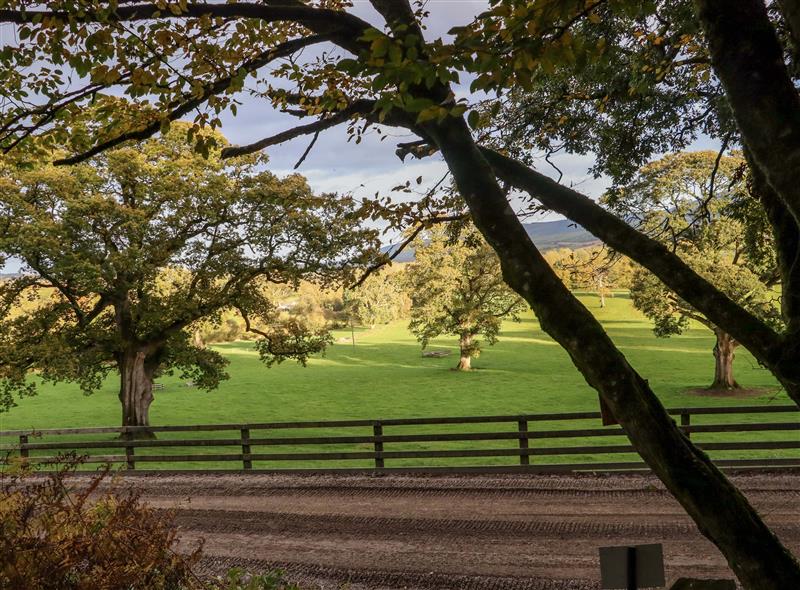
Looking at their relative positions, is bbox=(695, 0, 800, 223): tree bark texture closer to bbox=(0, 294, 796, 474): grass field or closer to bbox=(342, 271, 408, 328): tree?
bbox=(0, 294, 796, 474): grass field

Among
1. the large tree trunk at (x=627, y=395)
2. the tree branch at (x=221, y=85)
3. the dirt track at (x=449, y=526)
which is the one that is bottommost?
the dirt track at (x=449, y=526)

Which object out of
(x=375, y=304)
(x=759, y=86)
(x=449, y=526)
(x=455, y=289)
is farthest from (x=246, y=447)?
(x=375, y=304)

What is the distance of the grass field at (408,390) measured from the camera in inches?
1320

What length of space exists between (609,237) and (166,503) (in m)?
11.2

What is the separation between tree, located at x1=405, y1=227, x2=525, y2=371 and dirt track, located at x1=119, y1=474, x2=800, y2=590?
31.5 meters

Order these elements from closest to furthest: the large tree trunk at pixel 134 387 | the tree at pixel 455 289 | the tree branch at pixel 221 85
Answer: the tree branch at pixel 221 85, the large tree trunk at pixel 134 387, the tree at pixel 455 289

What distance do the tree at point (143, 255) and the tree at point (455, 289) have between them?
2075 centimetres

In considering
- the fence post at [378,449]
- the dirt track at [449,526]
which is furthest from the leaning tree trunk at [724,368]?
the fence post at [378,449]

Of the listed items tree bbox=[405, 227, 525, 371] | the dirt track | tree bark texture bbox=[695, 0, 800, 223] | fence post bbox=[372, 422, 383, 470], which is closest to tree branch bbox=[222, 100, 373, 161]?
tree bark texture bbox=[695, 0, 800, 223]

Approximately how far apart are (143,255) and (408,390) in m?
23.4

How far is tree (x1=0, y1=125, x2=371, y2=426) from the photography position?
20219 mm

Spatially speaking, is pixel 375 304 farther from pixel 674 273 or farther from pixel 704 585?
→ pixel 704 585

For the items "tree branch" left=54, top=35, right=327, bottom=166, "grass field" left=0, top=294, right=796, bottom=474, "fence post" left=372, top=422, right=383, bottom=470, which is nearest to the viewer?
"tree branch" left=54, top=35, right=327, bottom=166

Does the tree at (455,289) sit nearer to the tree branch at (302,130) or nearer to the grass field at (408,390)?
the grass field at (408,390)
